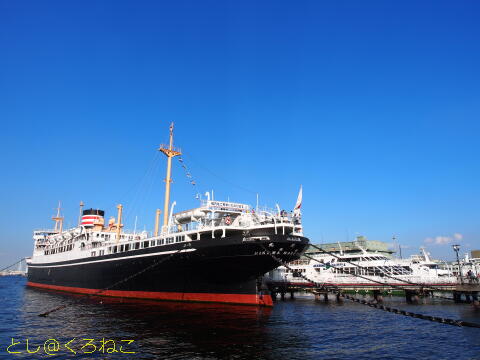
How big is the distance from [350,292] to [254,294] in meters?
24.0

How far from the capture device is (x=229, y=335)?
77.4 ft

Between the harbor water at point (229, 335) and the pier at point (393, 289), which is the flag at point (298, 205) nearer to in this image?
the pier at point (393, 289)

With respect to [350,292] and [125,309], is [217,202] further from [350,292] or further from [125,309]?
[350,292]

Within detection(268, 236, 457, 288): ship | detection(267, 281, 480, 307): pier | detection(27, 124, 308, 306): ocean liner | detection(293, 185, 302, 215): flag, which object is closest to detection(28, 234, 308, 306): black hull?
detection(27, 124, 308, 306): ocean liner

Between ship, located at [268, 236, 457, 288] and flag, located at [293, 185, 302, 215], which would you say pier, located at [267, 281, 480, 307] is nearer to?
ship, located at [268, 236, 457, 288]

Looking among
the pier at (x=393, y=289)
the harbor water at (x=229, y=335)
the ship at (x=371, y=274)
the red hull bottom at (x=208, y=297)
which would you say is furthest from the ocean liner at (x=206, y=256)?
the ship at (x=371, y=274)

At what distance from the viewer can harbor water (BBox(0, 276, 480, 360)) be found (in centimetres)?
1995

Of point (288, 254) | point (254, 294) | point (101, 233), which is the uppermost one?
point (101, 233)

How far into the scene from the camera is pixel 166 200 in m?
49.9

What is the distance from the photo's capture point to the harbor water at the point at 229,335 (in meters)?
20.0

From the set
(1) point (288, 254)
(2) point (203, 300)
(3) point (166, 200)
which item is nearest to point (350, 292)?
(1) point (288, 254)

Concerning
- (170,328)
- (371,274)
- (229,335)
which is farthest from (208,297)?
(371,274)

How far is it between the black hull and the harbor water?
75.1 inches

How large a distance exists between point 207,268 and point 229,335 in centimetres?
1294
